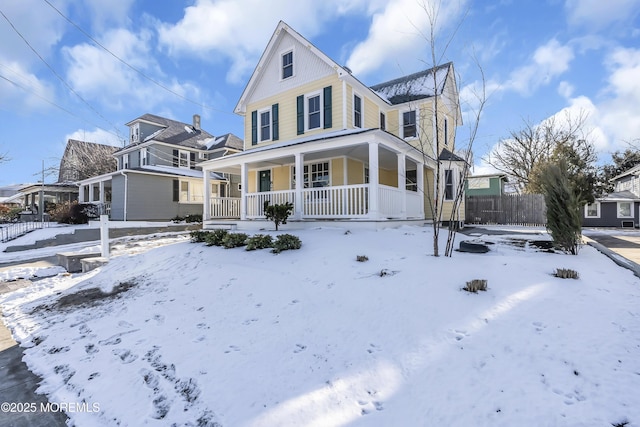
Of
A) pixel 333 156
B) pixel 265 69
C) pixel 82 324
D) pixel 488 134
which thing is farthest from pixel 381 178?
pixel 82 324

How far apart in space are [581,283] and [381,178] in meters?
11.0

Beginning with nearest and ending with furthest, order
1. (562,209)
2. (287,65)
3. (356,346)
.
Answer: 1. (356,346)
2. (562,209)
3. (287,65)

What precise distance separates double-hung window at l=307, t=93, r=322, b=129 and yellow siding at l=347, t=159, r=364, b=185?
6.64ft

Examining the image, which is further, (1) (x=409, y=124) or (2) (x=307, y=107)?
(1) (x=409, y=124)

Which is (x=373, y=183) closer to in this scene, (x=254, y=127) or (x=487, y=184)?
(x=254, y=127)

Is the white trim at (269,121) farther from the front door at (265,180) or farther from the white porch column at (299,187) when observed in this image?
the white porch column at (299,187)

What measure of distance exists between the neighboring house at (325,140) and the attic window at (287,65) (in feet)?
0.14

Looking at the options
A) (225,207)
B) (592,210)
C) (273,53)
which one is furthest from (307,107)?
(592,210)

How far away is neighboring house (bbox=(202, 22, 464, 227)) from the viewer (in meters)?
10.1

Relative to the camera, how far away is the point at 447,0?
541 cm

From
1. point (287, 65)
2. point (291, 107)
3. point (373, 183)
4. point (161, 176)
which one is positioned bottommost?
point (373, 183)

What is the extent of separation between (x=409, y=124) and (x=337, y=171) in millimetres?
4573

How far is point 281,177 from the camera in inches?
550

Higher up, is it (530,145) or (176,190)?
(530,145)
